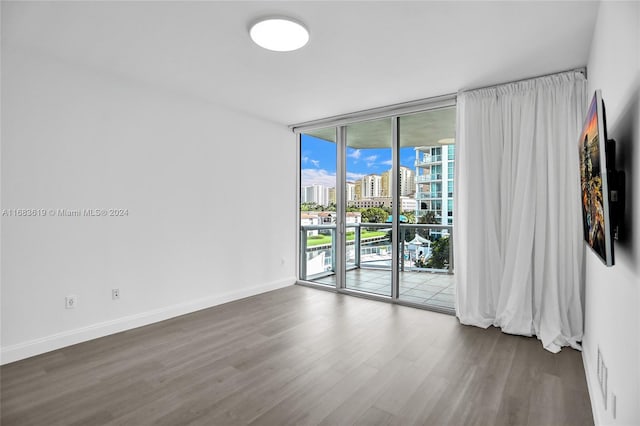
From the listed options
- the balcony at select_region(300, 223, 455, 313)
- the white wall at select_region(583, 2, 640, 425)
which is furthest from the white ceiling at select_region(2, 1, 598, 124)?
the balcony at select_region(300, 223, 455, 313)

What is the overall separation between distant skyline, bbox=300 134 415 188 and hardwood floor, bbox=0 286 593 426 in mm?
2113

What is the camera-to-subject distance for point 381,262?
4.81 meters

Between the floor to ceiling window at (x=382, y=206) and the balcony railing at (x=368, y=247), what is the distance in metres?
0.01

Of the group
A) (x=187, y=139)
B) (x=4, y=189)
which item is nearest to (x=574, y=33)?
(x=187, y=139)

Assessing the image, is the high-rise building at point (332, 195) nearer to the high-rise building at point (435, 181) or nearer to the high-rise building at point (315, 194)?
the high-rise building at point (315, 194)

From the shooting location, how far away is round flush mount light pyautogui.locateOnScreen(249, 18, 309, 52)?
2.41 m

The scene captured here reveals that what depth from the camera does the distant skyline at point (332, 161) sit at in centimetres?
466

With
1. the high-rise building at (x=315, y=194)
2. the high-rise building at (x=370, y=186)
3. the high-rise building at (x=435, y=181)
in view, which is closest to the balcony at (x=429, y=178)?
the high-rise building at (x=435, y=181)

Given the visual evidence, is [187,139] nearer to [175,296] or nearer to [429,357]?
[175,296]

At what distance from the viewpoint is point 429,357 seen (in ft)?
9.41

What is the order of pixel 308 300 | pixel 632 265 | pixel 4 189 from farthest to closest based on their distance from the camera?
pixel 308 300 < pixel 4 189 < pixel 632 265

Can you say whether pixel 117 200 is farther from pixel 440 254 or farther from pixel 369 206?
pixel 440 254

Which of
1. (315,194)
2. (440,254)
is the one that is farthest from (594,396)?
(315,194)

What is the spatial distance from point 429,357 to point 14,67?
4259 mm
